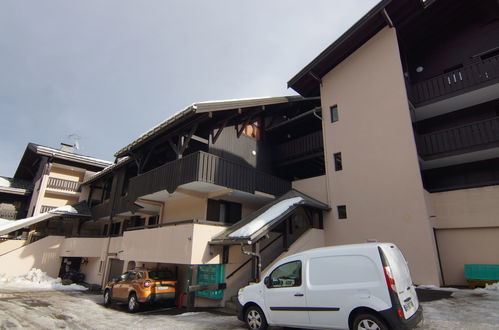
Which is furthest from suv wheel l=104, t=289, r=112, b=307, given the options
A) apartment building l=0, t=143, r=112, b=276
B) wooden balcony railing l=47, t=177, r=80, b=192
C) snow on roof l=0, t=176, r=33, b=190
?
snow on roof l=0, t=176, r=33, b=190

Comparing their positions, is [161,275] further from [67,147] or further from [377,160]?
[67,147]

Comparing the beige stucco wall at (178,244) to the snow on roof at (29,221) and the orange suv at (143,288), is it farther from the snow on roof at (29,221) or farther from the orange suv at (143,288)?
the snow on roof at (29,221)

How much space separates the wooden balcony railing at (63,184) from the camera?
26350mm

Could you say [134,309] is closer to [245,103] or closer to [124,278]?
[124,278]

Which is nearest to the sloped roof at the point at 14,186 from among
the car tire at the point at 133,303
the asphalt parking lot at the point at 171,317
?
the asphalt parking lot at the point at 171,317

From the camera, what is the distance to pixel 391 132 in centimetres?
1339

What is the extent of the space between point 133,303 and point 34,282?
519 inches

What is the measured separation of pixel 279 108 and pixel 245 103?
517 cm

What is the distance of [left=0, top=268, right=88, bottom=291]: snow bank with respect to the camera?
18.4m

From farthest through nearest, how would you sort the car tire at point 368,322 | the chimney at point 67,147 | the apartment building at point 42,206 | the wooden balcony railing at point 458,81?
1. the chimney at point 67,147
2. the apartment building at point 42,206
3. the wooden balcony railing at point 458,81
4. the car tire at point 368,322

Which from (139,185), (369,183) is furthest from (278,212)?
(139,185)

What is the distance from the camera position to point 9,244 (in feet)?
70.4

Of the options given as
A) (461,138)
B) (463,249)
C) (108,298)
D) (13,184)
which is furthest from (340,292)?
(13,184)

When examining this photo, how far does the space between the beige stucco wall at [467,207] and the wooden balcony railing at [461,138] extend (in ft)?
6.52
